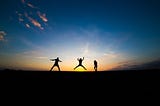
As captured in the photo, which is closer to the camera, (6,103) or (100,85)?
(6,103)

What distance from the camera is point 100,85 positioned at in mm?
6770

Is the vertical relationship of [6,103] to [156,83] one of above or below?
below

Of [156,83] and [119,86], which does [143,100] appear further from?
[156,83]

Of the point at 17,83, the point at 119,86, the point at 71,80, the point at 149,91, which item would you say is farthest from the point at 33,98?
the point at 149,91

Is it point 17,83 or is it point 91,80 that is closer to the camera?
point 17,83

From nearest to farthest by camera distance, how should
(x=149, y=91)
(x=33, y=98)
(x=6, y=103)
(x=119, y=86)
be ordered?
(x=6, y=103) → (x=33, y=98) → (x=149, y=91) → (x=119, y=86)

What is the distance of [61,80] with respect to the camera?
7.47 metres

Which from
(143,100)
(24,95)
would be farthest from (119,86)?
(24,95)

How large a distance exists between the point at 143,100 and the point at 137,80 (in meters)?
2.11

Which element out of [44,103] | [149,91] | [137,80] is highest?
[137,80]

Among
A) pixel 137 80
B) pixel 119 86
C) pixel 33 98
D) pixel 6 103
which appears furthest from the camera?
pixel 137 80

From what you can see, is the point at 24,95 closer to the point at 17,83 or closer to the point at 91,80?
the point at 17,83

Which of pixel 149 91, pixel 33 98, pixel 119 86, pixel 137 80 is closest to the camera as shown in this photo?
pixel 33 98

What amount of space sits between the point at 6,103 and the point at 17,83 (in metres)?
1.80
